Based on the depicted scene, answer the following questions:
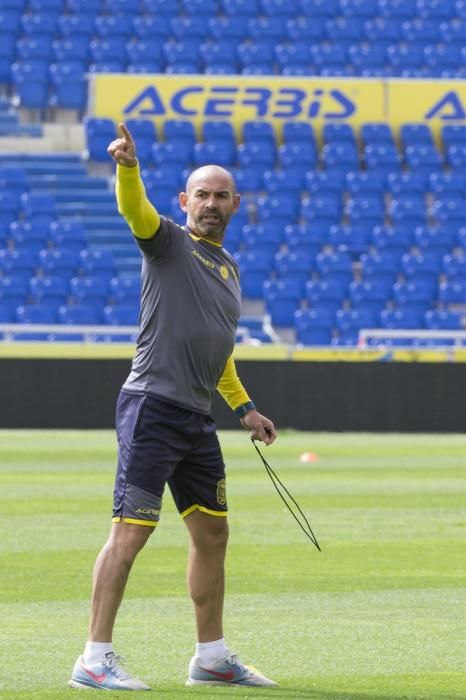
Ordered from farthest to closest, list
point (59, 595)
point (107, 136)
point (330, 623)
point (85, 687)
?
point (107, 136) < point (59, 595) < point (330, 623) < point (85, 687)

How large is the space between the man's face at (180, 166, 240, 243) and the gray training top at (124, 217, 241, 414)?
0.21 feet

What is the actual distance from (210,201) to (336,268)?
24.0 m

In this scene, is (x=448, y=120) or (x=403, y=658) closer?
(x=403, y=658)

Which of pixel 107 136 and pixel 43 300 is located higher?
pixel 107 136

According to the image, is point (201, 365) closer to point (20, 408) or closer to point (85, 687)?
point (85, 687)

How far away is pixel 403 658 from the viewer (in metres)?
7.14

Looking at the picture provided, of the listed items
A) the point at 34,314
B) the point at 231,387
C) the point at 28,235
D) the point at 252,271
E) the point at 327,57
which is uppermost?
the point at 327,57

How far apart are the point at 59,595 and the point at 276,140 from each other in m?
25.9

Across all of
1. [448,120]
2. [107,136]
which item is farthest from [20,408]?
[448,120]

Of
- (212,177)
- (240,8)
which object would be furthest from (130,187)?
(240,8)

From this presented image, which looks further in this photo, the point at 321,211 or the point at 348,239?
the point at 321,211

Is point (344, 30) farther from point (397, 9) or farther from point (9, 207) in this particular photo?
point (9, 207)

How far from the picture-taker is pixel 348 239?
3130cm

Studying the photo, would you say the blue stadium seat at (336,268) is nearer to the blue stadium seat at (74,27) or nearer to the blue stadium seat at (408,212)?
the blue stadium seat at (408,212)
